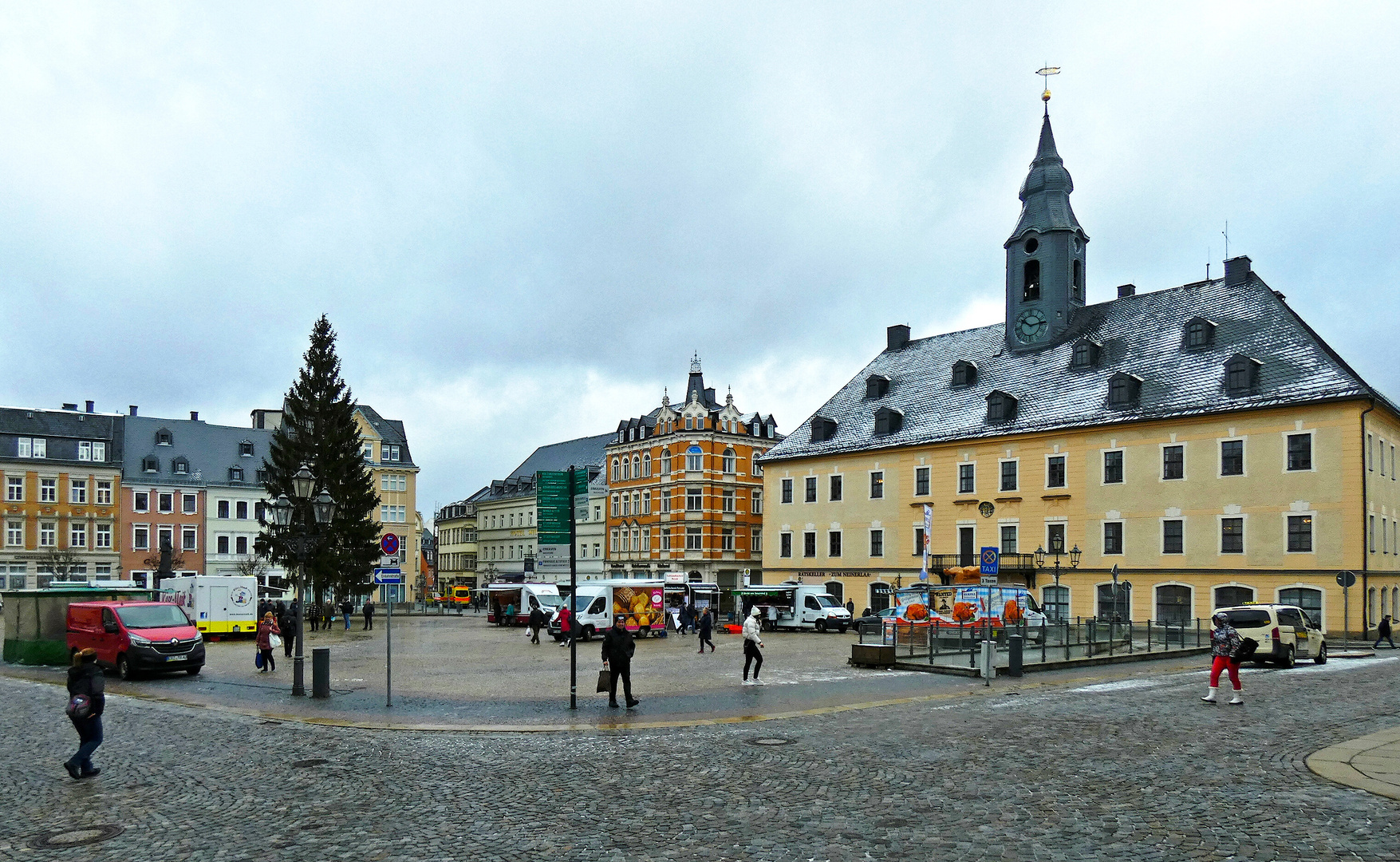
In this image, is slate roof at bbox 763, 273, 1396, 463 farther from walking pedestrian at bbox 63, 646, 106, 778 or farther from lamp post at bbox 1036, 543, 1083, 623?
walking pedestrian at bbox 63, 646, 106, 778

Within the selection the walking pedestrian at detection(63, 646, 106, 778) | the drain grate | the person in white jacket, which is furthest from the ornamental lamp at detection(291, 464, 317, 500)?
the drain grate

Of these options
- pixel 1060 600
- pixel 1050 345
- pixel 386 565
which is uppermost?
pixel 1050 345

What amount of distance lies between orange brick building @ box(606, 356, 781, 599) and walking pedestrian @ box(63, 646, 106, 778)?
6326 cm

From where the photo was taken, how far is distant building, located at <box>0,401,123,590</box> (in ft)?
251

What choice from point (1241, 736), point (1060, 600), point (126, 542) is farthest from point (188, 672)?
point (126, 542)

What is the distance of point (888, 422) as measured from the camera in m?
58.5

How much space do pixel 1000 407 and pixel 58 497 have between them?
66354 millimetres

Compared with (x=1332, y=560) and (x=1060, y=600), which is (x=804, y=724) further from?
(x=1060, y=600)

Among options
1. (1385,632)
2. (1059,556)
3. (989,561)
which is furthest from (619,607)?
(1385,632)

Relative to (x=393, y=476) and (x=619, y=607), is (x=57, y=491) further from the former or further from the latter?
(x=619, y=607)

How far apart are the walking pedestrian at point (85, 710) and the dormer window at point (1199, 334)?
151 feet

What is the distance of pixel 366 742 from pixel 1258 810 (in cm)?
1118

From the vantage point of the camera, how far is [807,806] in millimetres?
10664

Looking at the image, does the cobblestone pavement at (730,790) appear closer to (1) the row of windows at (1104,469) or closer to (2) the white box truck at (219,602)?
(2) the white box truck at (219,602)
